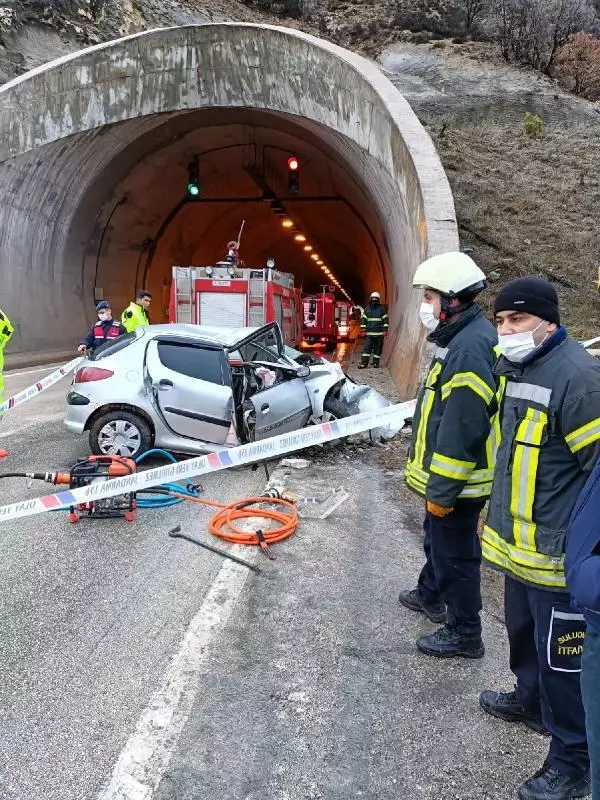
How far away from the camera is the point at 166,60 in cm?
1535

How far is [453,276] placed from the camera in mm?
2949

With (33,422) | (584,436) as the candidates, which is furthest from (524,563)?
(33,422)

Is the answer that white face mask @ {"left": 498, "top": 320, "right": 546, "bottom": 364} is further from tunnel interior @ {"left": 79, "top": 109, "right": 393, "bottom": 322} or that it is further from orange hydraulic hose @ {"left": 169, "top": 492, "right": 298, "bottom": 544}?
tunnel interior @ {"left": 79, "top": 109, "right": 393, "bottom": 322}

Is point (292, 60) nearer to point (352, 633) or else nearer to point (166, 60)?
point (166, 60)

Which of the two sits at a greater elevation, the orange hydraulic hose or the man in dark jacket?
the man in dark jacket

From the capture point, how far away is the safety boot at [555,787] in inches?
83.5

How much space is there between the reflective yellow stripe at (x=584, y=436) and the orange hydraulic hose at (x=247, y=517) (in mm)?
2806

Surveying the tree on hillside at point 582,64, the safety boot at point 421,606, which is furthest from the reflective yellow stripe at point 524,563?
the tree on hillside at point 582,64

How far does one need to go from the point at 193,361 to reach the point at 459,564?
411cm

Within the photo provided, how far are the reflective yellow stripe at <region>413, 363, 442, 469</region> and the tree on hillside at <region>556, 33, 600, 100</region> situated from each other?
31.4 metres

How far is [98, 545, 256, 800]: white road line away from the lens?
2143mm

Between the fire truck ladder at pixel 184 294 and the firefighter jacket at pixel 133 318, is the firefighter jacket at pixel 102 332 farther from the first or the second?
the fire truck ladder at pixel 184 294

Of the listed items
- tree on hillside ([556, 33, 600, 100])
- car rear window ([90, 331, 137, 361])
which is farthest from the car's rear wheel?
tree on hillside ([556, 33, 600, 100])

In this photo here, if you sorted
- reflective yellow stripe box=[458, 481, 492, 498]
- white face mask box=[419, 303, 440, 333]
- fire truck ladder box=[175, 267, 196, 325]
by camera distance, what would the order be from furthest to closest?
fire truck ladder box=[175, 267, 196, 325]
white face mask box=[419, 303, 440, 333]
reflective yellow stripe box=[458, 481, 492, 498]
